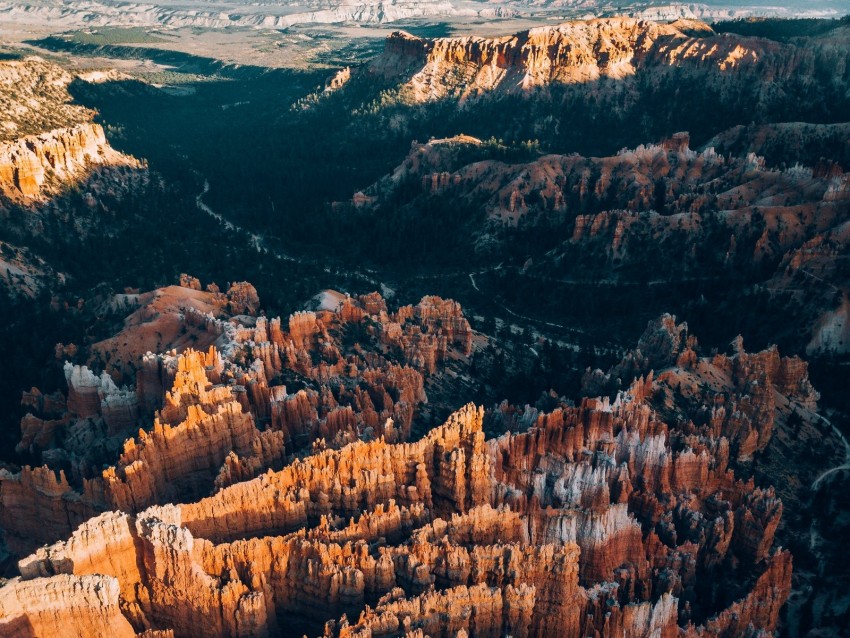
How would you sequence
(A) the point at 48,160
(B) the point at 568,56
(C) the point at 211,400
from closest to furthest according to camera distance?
1. (C) the point at 211,400
2. (A) the point at 48,160
3. (B) the point at 568,56

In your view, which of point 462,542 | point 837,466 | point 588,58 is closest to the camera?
point 462,542

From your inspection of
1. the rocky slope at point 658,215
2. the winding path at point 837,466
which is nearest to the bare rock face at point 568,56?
the rocky slope at point 658,215

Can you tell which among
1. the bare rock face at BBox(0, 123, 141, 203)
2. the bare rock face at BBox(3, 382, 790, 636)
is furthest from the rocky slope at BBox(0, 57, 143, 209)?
the bare rock face at BBox(3, 382, 790, 636)

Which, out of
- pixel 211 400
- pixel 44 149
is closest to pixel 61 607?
pixel 211 400

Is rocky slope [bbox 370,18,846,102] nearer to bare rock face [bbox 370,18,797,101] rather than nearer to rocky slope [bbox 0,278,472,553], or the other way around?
bare rock face [bbox 370,18,797,101]

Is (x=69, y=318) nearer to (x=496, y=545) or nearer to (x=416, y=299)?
(x=416, y=299)

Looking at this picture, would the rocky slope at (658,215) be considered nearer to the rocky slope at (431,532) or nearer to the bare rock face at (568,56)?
the rocky slope at (431,532)

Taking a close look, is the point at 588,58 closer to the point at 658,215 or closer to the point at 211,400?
the point at 658,215

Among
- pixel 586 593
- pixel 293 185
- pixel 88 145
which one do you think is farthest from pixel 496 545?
pixel 293 185
